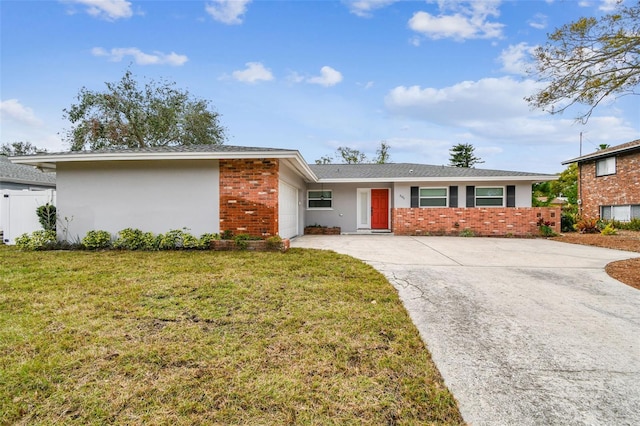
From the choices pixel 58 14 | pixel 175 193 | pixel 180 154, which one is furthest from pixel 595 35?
pixel 58 14

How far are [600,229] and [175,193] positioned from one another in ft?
63.6

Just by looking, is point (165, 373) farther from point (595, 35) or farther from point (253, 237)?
point (595, 35)

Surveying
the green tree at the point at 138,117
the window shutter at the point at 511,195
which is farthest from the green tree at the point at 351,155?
the window shutter at the point at 511,195

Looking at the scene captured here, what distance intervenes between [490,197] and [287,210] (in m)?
9.57

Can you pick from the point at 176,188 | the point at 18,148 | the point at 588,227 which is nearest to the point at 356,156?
the point at 588,227

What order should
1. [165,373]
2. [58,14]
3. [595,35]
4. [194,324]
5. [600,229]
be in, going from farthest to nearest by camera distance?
[600,229], [58,14], [595,35], [194,324], [165,373]

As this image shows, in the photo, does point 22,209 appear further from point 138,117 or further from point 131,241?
point 138,117

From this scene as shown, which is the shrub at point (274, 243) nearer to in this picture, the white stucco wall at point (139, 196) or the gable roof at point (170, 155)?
the white stucco wall at point (139, 196)

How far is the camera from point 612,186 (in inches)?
668

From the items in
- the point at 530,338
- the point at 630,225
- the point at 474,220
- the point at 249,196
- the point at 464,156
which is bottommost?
the point at 530,338

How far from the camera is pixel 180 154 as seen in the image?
8523 mm

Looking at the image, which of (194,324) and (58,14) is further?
(58,14)

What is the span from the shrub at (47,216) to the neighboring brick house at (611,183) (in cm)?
2449

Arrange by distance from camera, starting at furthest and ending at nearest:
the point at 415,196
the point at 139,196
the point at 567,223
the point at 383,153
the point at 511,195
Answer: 1. the point at 383,153
2. the point at 567,223
3. the point at 415,196
4. the point at 511,195
5. the point at 139,196
